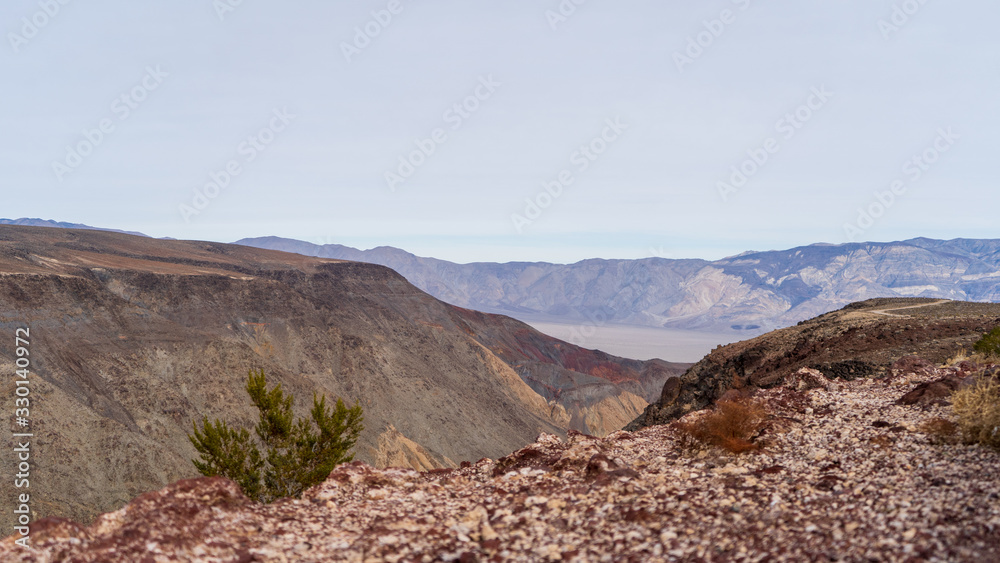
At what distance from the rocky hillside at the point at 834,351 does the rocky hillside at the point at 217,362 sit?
31.0m

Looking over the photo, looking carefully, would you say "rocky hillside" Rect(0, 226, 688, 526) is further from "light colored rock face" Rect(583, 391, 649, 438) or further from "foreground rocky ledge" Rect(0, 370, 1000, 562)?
"foreground rocky ledge" Rect(0, 370, 1000, 562)

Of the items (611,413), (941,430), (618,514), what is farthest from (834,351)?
(611,413)

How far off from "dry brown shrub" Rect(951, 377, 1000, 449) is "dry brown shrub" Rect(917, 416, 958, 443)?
0.41ft

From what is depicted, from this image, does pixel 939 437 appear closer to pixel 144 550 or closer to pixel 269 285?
pixel 144 550

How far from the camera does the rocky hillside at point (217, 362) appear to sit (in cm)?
3559

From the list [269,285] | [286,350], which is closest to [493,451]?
[286,350]

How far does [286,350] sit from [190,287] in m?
12.8

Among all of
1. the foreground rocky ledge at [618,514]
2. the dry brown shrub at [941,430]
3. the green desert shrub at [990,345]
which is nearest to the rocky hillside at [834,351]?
the green desert shrub at [990,345]

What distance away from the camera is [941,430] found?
9.05 metres

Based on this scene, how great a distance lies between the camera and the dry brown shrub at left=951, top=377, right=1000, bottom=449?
8.17 meters

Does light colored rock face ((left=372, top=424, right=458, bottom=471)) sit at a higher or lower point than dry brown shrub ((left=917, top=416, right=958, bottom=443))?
lower

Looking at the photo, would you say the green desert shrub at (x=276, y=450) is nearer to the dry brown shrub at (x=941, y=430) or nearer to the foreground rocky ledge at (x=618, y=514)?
the foreground rocky ledge at (x=618, y=514)

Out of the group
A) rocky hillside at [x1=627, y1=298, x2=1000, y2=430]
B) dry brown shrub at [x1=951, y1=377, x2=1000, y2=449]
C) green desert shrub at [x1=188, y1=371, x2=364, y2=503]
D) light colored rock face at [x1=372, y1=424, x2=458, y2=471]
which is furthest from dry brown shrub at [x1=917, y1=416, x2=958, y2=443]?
light colored rock face at [x1=372, y1=424, x2=458, y2=471]

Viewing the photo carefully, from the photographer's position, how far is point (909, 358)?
55.7 feet
